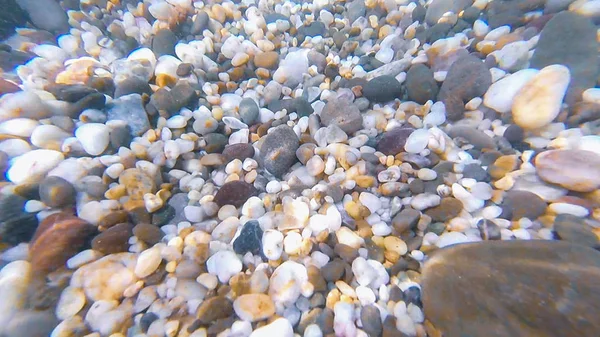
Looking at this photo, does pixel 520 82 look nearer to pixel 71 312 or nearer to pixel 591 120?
pixel 591 120

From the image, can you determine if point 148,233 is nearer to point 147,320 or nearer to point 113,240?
point 113,240

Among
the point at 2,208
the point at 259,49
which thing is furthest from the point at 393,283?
the point at 259,49

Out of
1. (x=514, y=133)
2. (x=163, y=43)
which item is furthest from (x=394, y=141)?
(x=163, y=43)

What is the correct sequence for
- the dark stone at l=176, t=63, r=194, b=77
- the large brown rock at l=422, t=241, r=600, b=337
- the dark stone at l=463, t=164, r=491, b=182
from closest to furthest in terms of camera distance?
1. the large brown rock at l=422, t=241, r=600, b=337
2. the dark stone at l=463, t=164, r=491, b=182
3. the dark stone at l=176, t=63, r=194, b=77

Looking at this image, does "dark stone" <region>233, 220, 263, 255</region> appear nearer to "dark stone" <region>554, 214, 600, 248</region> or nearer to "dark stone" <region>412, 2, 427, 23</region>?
"dark stone" <region>554, 214, 600, 248</region>

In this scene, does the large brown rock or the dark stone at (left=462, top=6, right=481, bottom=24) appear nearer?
the large brown rock

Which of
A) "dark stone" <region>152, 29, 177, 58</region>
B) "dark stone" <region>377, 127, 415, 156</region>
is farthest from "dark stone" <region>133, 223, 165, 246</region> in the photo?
"dark stone" <region>152, 29, 177, 58</region>
